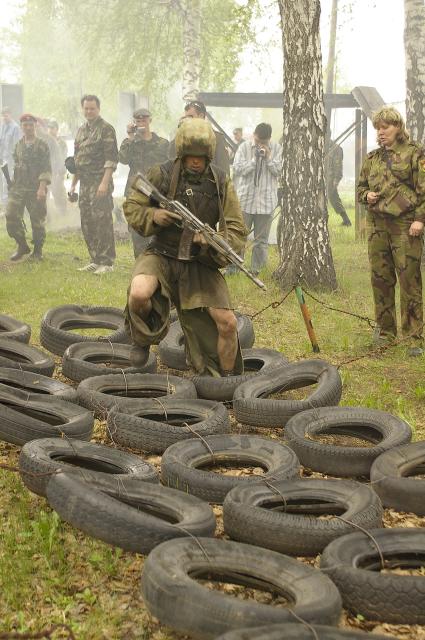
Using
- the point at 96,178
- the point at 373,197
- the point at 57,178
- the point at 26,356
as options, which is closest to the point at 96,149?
the point at 96,178

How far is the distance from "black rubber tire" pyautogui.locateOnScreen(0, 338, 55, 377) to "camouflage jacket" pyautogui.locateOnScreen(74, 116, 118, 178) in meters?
6.54

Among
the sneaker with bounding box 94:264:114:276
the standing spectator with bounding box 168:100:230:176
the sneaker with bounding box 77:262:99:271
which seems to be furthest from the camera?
the sneaker with bounding box 77:262:99:271

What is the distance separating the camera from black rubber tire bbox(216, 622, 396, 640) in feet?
10.3

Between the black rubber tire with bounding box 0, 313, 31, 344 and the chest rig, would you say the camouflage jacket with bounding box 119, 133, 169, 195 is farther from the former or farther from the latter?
the chest rig

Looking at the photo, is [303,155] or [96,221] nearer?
[303,155]

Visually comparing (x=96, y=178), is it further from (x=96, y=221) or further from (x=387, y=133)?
(x=387, y=133)

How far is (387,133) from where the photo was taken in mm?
8336

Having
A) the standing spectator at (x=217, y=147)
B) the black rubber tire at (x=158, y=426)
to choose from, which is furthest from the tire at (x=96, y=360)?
the standing spectator at (x=217, y=147)

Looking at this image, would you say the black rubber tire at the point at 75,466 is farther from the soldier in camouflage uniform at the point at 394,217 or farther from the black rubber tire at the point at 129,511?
the soldier in camouflage uniform at the point at 394,217

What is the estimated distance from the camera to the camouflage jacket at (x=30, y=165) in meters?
15.1

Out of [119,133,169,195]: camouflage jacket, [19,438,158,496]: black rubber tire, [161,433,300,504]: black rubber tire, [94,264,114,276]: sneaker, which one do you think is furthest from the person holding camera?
[19,438,158,496]: black rubber tire

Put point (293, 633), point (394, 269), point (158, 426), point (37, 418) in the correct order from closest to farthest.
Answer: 1. point (293, 633)
2. point (158, 426)
3. point (37, 418)
4. point (394, 269)

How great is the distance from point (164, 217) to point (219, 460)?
2097mm

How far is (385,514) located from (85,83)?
43350 millimetres
